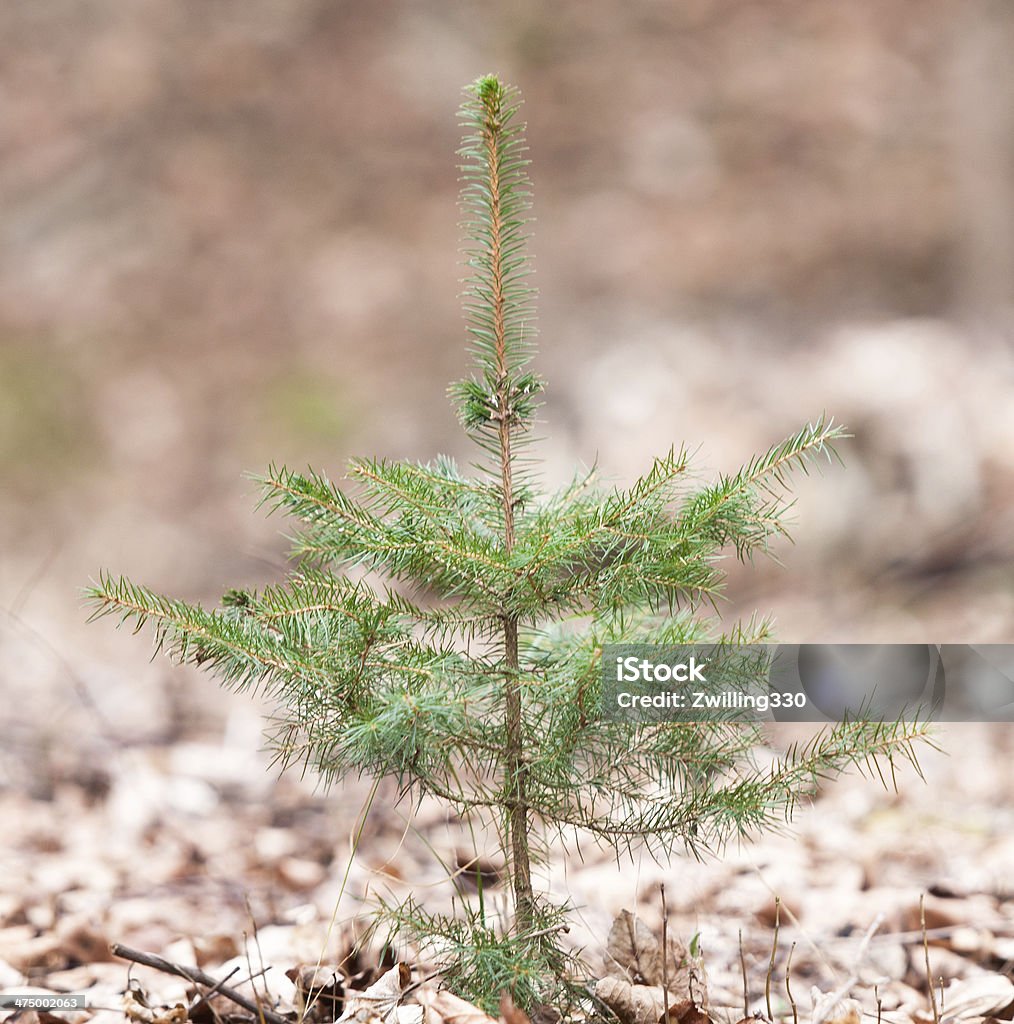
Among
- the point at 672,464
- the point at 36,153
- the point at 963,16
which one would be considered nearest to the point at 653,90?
the point at 963,16

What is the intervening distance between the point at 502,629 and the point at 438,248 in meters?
2.35

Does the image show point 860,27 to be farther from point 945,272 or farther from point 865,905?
point 865,905

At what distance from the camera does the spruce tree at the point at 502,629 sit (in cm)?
66

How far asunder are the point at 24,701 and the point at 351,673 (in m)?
1.54

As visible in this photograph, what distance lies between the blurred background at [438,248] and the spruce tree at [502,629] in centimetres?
160

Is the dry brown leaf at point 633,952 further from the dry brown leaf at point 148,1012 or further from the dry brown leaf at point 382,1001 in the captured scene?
the dry brown leaf at point 148,1012

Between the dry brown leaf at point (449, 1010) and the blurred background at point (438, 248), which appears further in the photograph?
the blurred background at point (438, 248)

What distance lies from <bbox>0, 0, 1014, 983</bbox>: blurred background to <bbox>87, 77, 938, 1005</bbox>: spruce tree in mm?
Result: 1600

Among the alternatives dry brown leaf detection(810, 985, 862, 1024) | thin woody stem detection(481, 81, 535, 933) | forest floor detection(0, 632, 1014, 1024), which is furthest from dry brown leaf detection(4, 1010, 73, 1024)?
dry brown leaf detection(810, 985, 862, 1024)

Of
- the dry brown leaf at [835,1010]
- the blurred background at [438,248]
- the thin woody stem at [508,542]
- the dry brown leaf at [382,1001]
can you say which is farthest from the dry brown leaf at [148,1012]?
the blurred background at [438,248]

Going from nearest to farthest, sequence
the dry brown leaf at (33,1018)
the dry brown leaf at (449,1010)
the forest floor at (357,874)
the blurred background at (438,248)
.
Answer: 1. the dry brown leaf at (449,1010)
2. the dry brown leaf at (33,1018)
3. the forest floor at (357,874)
4. the blurred background at (438,248)

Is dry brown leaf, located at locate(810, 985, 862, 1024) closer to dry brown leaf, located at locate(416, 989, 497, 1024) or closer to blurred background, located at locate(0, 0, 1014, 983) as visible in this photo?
dry brown leaf, located at locate(416, 989, 497, 1024)

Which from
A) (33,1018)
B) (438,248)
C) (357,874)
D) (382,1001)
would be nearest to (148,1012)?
(33,1018)

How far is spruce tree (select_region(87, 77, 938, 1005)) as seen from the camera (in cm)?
66
